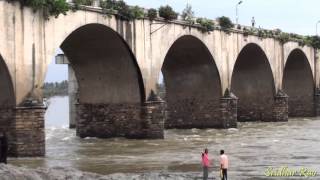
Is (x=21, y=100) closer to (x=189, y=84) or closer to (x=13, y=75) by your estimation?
(x=13, y=75)

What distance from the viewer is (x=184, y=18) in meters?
37.4

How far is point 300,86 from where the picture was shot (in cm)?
5922

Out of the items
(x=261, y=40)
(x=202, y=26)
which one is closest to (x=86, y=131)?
(x=202, y=26)

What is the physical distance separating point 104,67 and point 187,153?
943 cm

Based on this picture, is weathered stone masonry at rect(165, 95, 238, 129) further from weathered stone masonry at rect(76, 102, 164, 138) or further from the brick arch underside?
the brick arch underside

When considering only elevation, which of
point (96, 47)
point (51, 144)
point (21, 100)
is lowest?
point (51, 144)

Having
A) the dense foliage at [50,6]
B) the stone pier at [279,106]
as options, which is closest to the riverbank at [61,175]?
the dense foliage at [50,6]

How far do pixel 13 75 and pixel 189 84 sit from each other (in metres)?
20.1

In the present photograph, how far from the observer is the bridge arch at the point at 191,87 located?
4134cm

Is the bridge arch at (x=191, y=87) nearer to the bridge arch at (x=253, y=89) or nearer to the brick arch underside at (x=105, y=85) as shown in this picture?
the brick arch underside at (x=105, y=85)

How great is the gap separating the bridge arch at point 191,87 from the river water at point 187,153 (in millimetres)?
3212

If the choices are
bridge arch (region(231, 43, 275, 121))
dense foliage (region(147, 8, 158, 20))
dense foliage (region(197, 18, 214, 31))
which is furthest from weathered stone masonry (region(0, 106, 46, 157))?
bridge arch (region(231, 43, 275, 121))

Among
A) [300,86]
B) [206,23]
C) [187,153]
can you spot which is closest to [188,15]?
[206,23]

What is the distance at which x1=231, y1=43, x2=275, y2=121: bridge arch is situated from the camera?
50.0 m
